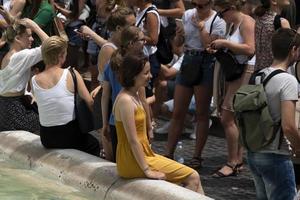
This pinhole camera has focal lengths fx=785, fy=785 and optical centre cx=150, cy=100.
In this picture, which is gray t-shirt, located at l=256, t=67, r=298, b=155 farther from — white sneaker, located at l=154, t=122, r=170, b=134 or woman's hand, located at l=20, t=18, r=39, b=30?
white sneaker, located at l=154, t=122, r=170, b=134

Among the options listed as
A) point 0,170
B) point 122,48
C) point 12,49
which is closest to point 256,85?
point 122,48

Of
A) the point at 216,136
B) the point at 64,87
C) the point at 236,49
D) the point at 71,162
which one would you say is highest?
the point at 236,49

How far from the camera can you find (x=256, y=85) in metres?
5.44

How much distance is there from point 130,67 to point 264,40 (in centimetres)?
154

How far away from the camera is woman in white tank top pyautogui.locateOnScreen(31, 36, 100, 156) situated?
7.27m

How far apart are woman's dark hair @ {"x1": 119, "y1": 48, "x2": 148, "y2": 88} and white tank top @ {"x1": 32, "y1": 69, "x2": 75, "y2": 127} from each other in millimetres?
1284

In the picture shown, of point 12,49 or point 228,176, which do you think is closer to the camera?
point 228,176

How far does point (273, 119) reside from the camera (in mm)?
5375

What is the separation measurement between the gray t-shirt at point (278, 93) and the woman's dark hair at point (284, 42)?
0.12m

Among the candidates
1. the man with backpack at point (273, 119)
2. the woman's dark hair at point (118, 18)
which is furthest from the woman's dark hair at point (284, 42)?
the woman's dark hair at point (118, 18)

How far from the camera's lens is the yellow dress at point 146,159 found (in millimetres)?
6059

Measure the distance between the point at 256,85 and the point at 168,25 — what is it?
3883mm

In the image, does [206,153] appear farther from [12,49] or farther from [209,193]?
[12,49]

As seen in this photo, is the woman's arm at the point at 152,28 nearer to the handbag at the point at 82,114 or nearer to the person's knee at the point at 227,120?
the handbag at the point at 82,114
